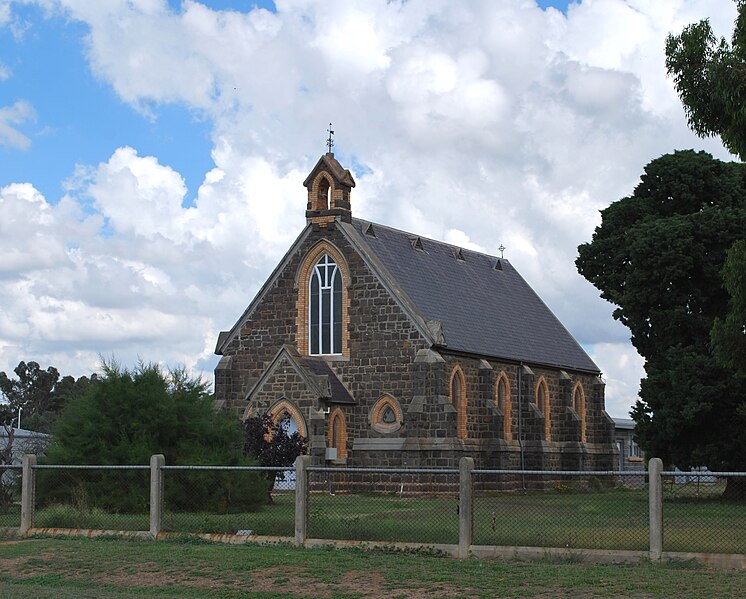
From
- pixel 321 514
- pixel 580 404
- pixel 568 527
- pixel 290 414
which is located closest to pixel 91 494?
pixel 321 514

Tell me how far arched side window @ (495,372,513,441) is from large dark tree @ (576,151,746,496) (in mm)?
6695

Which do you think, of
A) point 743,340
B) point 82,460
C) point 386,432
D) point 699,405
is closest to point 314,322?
point 386,432

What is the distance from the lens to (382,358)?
40156 millimetres

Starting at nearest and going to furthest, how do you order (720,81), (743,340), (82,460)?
1. (720,81)
2. (743,340)
3. (82,460)

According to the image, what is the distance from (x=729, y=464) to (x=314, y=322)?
15.0 metres

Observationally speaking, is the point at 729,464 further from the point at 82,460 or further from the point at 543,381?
the point at 82,460

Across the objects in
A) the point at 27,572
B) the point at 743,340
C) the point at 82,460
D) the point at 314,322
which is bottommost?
the point at 27,572

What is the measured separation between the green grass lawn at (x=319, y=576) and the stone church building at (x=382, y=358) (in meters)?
19.6

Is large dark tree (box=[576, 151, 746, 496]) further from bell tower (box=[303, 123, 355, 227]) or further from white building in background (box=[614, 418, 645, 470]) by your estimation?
white building in background (box=[614, 418, 645, 470])

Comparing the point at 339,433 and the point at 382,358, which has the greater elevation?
the point at 382,358

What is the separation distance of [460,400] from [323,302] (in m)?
5.96

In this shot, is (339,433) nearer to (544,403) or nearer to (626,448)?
(544,403)

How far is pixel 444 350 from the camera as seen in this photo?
39.9 m

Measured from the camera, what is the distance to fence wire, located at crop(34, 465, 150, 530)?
2281cm
